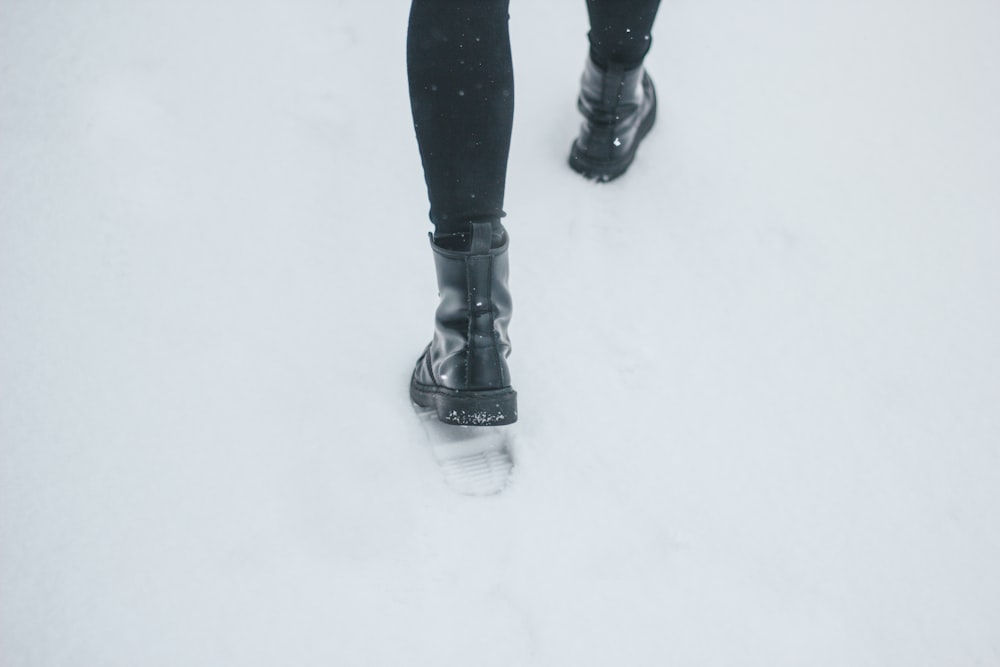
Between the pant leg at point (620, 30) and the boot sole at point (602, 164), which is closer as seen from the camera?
the pant leg at point (620, 30)

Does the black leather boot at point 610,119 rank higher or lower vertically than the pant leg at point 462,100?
lower

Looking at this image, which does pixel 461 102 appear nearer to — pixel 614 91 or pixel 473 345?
pixel 473 345

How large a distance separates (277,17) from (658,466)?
1159 mm

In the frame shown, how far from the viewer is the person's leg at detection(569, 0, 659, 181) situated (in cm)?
103

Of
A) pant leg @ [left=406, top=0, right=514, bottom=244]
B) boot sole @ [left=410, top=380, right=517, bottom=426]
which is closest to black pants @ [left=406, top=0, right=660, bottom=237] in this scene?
pant leg @ [left=406, top=0, right=514, bottom=244]

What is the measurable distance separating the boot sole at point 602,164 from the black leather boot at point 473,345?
18.6 inches

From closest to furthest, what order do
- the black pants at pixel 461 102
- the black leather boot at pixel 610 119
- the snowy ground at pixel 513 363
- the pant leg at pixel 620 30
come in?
the black pants at pixel 461 102
the snowy ground at pixel 513 363
the pant leg at pixel 620 30
the black leather boot at pixel 610 119

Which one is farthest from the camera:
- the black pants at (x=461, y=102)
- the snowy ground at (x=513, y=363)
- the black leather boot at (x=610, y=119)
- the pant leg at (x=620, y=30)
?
the black leather boot at (x=610, y=119)

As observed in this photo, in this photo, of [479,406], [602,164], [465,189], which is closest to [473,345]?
[479,406]

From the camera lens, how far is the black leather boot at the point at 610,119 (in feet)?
3.76

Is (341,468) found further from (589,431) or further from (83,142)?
(83,142)

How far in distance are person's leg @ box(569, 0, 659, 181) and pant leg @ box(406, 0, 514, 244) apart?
1.29ft

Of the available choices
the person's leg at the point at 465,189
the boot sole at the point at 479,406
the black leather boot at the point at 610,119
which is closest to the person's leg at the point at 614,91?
the black leather boot at the point at 610,119

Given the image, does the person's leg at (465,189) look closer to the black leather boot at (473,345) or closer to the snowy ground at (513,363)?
the black leather boot at (473,345)
